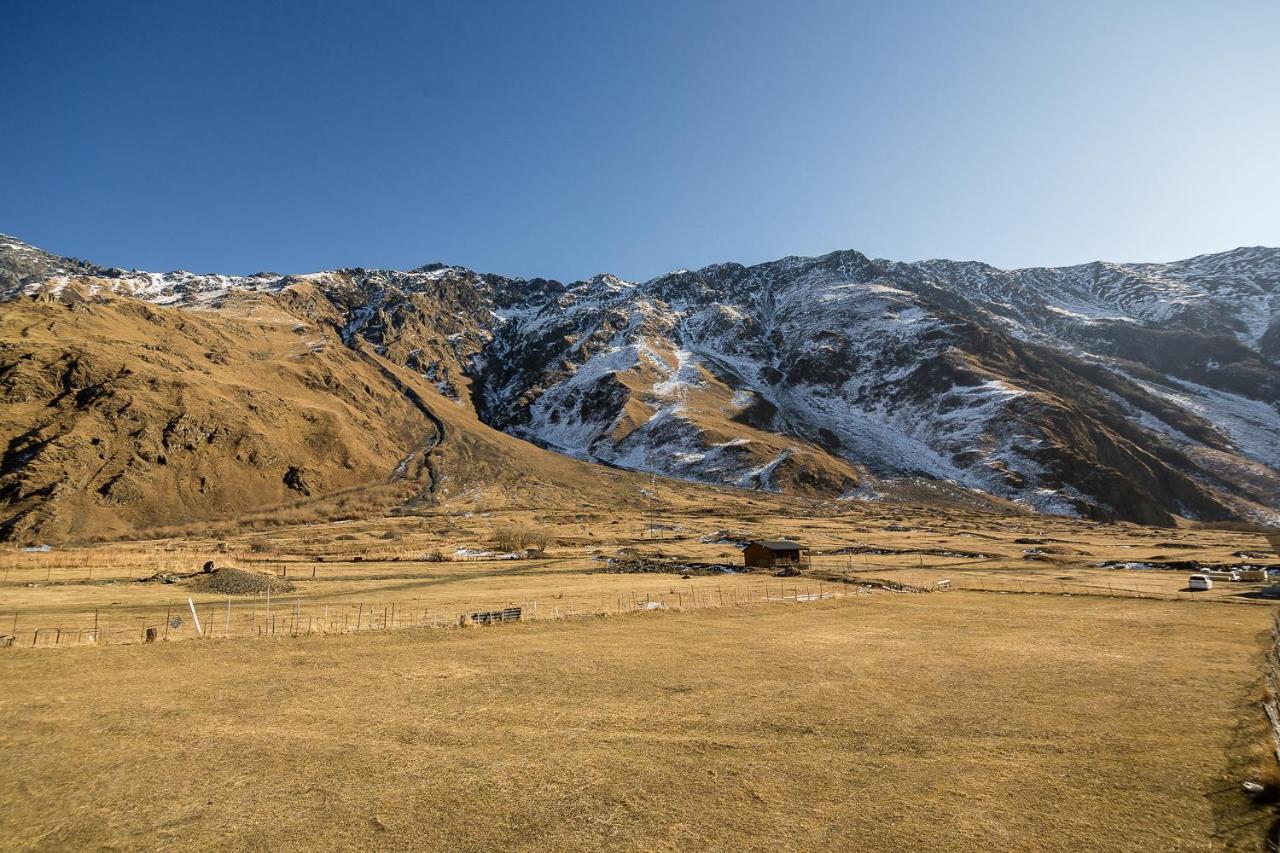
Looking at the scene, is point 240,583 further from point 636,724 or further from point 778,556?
point 778,556

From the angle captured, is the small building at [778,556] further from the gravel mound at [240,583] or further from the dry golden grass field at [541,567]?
the gravel mound at [240,583]

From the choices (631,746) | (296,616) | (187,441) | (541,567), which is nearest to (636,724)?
(631,746)

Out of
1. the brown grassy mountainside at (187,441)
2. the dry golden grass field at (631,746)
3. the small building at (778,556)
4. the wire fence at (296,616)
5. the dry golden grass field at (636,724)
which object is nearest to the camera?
the dry golden grass field at (631,746)

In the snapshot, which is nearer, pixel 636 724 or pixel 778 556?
pixel 636 724

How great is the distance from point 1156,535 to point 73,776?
6275 inches

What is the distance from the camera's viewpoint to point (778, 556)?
234 ft

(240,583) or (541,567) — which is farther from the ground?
(240,583)

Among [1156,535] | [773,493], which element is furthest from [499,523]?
[1156,535]

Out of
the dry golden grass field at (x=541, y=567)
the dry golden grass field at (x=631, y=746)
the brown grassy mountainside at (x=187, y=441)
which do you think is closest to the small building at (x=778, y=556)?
the dry golden grass field at (x=541, y=567)

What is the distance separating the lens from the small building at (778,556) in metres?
71.1

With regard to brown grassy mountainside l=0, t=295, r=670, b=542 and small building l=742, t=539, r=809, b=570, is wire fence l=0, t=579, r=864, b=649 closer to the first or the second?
small building l=742, t=539, r=809, b=570

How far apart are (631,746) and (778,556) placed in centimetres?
5740

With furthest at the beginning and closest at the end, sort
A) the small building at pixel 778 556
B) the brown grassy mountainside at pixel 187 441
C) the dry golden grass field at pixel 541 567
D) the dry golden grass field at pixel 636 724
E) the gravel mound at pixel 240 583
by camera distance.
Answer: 1. the brown grassy mountainside at pixel 187 441
2. the small building at pixel 778 556
3. the gravel mound at pixel 240 583
4. the dry golden grass field at pixel 541 567
5. the dry golden grass field at pixel 636 724

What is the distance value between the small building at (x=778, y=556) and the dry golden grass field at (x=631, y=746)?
40.7 m
